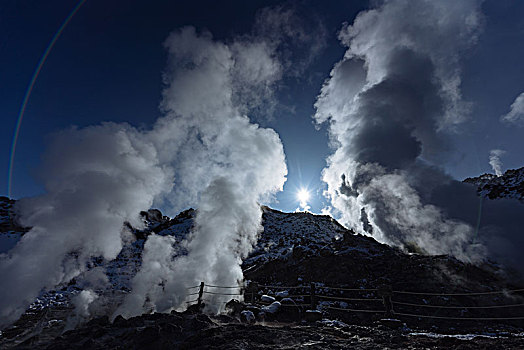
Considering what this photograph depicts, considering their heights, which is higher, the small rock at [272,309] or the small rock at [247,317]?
the small rock at [272,309]

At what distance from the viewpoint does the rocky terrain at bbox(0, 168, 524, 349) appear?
7672mm

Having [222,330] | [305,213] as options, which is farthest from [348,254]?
[305,213]

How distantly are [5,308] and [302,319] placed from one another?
53.4 ft

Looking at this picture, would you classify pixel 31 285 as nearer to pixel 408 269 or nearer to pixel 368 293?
pixel 368 293

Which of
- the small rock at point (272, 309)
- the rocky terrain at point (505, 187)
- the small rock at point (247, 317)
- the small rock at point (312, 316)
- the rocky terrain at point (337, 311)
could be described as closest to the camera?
the rocky terrain at point (337, 311)

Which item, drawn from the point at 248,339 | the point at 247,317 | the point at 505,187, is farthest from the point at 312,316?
the point at 505,187

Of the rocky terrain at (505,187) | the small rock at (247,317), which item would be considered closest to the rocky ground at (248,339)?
the small rock at (247,317)

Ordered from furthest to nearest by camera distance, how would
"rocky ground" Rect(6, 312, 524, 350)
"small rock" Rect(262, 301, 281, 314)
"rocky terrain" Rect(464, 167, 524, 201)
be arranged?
"rocky terrain" Rect(464, 167, 524, 201) → "small rock" Rect(262, 301, 281, 314) → "rocky ground" Rect(6, 312, 524, 350)

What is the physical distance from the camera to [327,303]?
712 inches

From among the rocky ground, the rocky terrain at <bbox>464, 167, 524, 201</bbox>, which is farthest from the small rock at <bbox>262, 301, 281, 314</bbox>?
the rocky terrain at <bbox>464, 167, 524, 201</bbox>

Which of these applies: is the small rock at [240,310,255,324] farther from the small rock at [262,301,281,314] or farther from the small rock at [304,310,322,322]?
the small rock at [304,310,322,322]

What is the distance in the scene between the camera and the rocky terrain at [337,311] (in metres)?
7.67

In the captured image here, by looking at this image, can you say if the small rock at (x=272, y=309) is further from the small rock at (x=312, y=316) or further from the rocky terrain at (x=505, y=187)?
the rocky terrain at (x=505, y=187)

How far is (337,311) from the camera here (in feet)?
54.2
